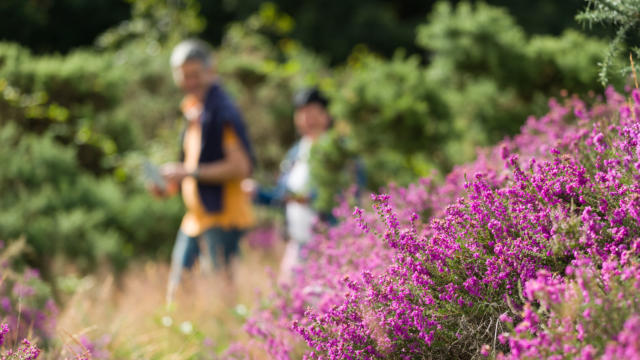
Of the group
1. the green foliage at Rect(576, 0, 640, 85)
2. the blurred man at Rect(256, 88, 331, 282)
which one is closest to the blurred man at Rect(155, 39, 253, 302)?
the blurred man at Rect(256, 88, 331, 282)

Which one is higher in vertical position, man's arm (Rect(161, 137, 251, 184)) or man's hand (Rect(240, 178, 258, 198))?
man's arm (Rect(161, 137, 251, 184))

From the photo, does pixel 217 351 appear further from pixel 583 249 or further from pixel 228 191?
pixel 583 249

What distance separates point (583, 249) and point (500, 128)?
347 cm

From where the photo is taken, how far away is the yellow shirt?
4.61m

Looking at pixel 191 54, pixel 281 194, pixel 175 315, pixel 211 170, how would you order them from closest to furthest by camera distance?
pixel 175 315
pixel 211 170
pixel 191 54
pixel 281 194

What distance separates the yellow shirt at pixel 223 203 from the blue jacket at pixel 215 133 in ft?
0.11

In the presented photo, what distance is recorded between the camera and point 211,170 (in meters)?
4.48

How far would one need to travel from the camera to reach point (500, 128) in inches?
203

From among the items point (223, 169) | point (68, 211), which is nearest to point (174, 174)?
point (223, 169)

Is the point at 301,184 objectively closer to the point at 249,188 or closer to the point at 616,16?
the point at 249,188

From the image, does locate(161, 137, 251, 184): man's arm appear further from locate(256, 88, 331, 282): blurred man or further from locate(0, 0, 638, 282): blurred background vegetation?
locate(0, 0, 638, 282): blurred background vegetation

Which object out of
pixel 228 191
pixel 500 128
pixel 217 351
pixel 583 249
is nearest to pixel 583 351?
pixel 583 249

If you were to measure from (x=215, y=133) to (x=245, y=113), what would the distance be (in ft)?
Answer: 19.5

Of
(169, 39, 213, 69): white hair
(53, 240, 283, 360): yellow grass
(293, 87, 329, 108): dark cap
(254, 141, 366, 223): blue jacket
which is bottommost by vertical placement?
(53, 240, 283, 360): yellow grass
